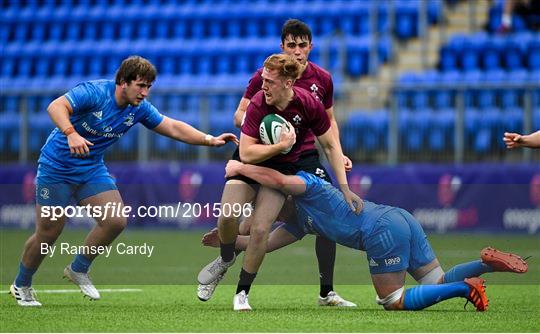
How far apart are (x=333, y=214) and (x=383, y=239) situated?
414 mm

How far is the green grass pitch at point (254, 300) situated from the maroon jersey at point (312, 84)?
1597 millimetres

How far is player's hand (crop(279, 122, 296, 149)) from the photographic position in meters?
8.58

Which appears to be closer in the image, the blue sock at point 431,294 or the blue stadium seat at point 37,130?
the blue sock at point 431,294

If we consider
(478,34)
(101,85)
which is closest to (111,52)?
(478,34)

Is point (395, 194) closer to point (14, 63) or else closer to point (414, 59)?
point (414, 59)

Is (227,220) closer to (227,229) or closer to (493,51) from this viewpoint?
(227,229)

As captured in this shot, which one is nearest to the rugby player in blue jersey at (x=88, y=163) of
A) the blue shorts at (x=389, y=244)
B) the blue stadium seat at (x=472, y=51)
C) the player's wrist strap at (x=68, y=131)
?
the player's wrist strap at (x=68, y=131)

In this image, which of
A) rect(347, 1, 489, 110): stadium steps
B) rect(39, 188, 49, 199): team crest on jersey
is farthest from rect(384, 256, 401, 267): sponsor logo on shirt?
rect(347, 1, 489, 110): stadium steps

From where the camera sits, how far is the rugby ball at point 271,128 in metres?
8.70

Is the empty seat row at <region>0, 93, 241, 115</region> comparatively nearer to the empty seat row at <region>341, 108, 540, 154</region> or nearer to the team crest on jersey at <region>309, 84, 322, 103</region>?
the empty seat row at <region>341, 108, 540, 154</region>

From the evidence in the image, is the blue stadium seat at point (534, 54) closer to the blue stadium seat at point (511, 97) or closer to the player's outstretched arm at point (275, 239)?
the blue stadium seat at point (511, 97)

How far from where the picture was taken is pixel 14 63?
920 inches

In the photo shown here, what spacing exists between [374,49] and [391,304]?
12.1m

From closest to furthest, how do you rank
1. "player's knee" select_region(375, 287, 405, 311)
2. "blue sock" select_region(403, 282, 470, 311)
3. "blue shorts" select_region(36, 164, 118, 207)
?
"blue sock" select_region(403, 282, 470, 311), "player's knee" select_region(375, 287, 405, 311), "blue shorts" select_region(36, 164, 118, 207)
